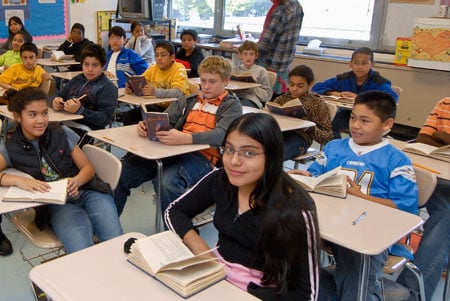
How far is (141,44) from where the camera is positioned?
638cm

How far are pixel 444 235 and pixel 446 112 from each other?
94 centimetres

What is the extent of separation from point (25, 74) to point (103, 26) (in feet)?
11.9

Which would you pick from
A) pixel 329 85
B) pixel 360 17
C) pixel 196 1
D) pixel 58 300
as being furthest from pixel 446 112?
Answer: pixel 196 1

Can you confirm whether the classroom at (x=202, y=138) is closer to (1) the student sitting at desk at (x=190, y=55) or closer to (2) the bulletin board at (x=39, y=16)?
(2) the bulletin board at (x=39, y=16)

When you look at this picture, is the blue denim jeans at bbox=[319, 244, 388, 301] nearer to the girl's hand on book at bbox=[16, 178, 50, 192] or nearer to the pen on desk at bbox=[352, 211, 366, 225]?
the pen on desk at bbox=[352, 211, 366, 225]

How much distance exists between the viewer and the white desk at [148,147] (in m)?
2.51

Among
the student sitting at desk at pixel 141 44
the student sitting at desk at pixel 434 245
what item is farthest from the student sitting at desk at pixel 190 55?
the student sitting at desk at pixel 434 245

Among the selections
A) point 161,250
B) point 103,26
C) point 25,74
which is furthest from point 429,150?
point 103,26

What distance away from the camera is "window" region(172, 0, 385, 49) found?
5996 millimetres

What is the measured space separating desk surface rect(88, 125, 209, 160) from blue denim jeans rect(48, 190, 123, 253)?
0.35 m

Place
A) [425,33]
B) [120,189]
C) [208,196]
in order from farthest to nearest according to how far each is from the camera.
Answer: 1. [425,33]
2. [120,189]
3. [208,196]

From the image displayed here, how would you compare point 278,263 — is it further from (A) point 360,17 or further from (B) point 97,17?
(B) point 97,17

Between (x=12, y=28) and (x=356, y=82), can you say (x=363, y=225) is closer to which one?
(x=356, y=82)

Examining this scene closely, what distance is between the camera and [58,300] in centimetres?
121
